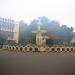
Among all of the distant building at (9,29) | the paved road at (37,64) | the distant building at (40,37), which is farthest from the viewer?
the distant building at (9,29)

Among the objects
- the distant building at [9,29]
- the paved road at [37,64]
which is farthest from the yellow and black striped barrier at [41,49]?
the distant building at [9,29]

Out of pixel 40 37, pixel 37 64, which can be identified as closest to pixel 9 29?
pixel 40 37

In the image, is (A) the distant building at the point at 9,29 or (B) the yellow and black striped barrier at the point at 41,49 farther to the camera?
(A) the distant building at the point at 9,29

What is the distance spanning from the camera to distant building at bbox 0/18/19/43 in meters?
2.88

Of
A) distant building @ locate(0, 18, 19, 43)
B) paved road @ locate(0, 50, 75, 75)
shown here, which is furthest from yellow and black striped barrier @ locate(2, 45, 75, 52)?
distant building @ locate(0, 18, 19, 43)

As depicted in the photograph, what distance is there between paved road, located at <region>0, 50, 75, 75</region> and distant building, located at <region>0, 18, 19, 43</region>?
0.23 metres

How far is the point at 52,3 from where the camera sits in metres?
2.85

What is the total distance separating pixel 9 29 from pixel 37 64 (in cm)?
68

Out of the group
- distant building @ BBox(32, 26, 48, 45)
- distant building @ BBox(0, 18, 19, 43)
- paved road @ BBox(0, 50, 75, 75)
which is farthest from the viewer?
distant building @ BBox(0, 18, 19, 43)

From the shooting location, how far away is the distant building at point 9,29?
2.88 meters

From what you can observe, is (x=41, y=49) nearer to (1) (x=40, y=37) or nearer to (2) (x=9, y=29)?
(1) (x=40, y=37)

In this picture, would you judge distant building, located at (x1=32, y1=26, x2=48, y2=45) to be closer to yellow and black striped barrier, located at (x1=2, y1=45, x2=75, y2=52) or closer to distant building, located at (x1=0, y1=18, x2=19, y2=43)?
yellow and black striped barrier, located at (x1=2, y1=45, x2=75, y2=52)

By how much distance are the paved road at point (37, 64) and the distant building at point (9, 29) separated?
23cm

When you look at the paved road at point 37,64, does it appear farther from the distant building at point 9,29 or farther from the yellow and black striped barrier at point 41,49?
the distant building at point 9,29
